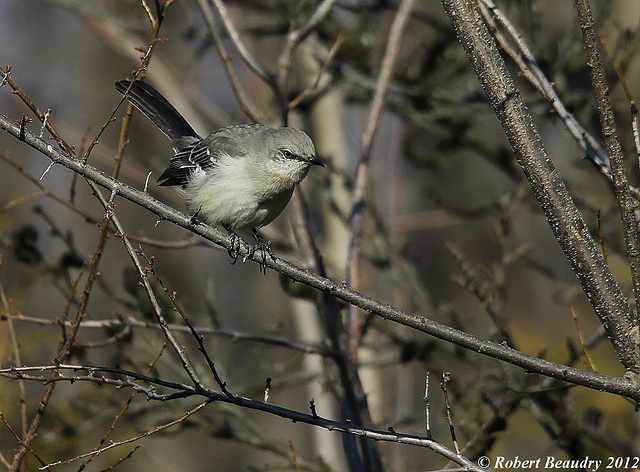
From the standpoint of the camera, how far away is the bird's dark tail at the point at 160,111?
4.44 meters

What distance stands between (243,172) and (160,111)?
3.25 feet

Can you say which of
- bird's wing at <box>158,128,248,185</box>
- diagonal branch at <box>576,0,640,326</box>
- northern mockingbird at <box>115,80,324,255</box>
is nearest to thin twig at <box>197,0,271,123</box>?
northern mockingbird at <box>115,80,324,255</box>

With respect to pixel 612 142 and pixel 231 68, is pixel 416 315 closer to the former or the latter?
pixel 612 142

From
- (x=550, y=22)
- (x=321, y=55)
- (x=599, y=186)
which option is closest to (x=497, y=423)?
(x=321, y=55)

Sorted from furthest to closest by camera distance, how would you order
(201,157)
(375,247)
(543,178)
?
(375,247) → (201,157) → (543,178)

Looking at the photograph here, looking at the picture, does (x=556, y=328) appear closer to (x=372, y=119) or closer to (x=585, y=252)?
(x=372, y=119)

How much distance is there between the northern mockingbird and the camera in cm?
397

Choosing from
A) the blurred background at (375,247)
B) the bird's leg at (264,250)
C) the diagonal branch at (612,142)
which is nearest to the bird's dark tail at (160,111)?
the blurred background at (375,247)

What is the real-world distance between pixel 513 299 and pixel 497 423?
29.1 feet

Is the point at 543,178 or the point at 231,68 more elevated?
the point at 231,68

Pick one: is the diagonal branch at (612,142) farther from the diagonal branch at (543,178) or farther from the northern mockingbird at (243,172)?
the northern mockingbird at (243,172)

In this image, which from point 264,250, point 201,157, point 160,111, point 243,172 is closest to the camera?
point 264,250

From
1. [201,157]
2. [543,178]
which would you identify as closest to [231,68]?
[201,157]

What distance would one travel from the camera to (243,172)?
4.05 metres
